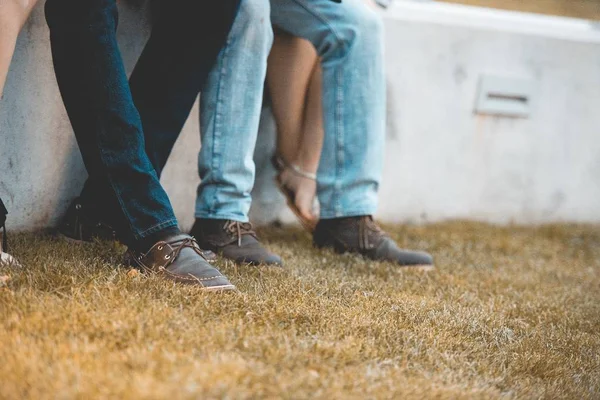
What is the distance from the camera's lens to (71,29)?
1.79 m

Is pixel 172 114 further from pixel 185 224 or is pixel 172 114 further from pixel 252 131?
pixel 185 224

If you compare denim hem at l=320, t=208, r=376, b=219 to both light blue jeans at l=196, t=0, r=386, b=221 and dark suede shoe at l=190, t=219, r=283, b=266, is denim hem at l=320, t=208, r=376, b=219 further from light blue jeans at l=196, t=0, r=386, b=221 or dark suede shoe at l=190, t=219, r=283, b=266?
dark suede shoe at l=190, t=219, r=283, b=266

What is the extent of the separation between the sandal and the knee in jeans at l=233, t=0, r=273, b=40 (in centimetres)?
65

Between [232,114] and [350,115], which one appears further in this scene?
[350,115]

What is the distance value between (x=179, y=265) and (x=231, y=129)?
0.59 metres

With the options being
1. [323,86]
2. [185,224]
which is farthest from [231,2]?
[185,224]

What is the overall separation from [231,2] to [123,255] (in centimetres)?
75

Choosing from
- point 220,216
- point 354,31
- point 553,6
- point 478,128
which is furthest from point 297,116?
point 553,6

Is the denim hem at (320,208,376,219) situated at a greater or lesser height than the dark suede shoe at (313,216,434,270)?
greater

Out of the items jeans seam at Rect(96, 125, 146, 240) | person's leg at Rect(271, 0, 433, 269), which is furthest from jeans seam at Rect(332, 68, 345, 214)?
jeans seam at Rect(96, 125, 146, 240)

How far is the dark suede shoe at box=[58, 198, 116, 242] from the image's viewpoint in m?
2.12

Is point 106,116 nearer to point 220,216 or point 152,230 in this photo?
point 152,230

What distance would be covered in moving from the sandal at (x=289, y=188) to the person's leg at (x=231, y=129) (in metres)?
0.50

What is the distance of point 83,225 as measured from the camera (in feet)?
7.10
